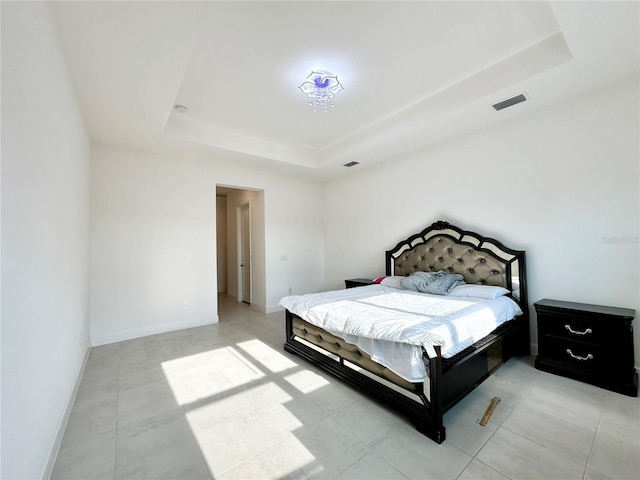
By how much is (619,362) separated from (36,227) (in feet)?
13.8

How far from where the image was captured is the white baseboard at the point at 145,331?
364 cm

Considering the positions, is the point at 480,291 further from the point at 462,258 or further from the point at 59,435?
the point at 59,435

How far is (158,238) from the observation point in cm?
415

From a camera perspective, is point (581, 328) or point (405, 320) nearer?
point (405, 320)

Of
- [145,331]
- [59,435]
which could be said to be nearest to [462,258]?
[59,435]

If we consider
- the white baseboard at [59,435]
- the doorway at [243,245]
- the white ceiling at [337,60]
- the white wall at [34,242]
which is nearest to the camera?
the white wall at [34,242]

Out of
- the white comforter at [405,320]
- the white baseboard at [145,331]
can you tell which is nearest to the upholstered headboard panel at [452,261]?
the white comforter at [405,320]

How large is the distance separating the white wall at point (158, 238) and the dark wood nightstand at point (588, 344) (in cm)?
404

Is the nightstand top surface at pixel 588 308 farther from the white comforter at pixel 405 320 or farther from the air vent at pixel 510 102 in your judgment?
the air vent at pixel 510 102

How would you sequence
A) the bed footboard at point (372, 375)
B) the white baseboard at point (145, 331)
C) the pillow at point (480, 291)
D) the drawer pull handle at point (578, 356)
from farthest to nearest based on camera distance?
1. the white baseboard at point (145, 331)
2. the pillow at point (480, 291)
3. the drawer pull handle at point (578, 356)
4. the bed footboard at point (372, 375)

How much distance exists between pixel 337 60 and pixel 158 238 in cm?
344

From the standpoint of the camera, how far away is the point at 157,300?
4.10 m

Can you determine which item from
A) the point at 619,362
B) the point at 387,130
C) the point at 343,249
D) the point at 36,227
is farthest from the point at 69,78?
the point at 619,362

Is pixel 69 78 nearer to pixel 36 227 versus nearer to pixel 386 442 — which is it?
pixel 36 227
